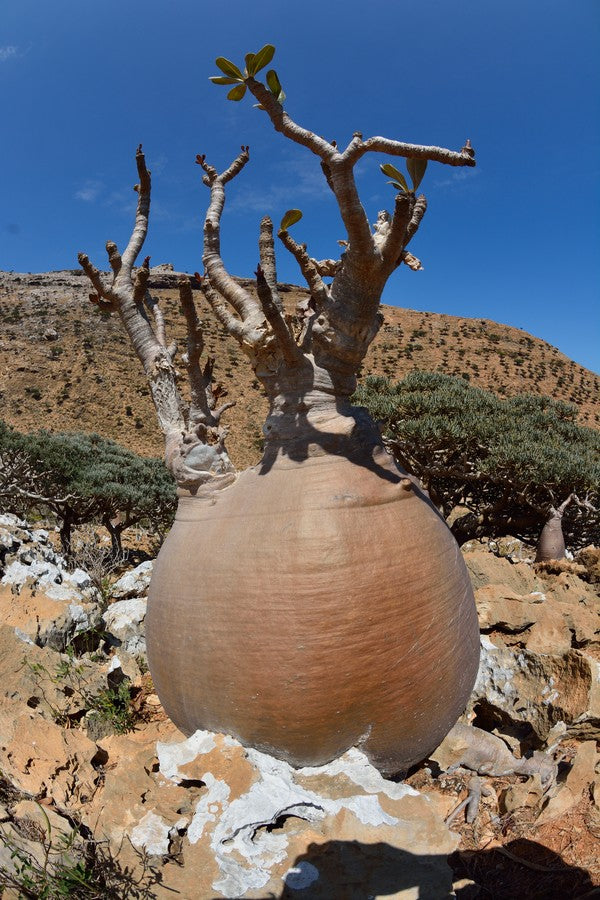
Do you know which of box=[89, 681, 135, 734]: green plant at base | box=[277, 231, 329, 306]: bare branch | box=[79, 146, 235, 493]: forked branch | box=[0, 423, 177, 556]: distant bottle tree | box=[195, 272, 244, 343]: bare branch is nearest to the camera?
box=[277, 231, 329, 306]: bare branch

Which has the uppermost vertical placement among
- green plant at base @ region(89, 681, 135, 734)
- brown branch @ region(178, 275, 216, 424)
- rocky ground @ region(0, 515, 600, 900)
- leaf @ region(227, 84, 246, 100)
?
leaf @ region(227, 84, 246, 100)

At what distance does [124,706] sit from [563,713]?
2.59 metres

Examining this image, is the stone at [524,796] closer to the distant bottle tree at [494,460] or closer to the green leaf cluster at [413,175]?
the green leaf cluster at [413,175]

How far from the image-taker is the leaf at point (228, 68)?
75.3 inches

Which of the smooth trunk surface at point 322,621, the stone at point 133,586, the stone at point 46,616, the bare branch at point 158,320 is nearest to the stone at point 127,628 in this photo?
the stone at point 46,616

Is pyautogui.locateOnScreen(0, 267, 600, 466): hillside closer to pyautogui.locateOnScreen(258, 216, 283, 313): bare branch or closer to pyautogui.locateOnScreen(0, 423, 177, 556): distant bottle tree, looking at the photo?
pyautogui.locateOnScreen(0, 423, 177, 556): distant bottle tree

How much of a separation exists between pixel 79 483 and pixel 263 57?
13825 mm

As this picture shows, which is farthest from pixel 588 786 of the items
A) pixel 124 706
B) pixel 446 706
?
pixel 124 706

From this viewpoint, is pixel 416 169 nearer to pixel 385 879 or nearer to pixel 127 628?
pixel 385 879

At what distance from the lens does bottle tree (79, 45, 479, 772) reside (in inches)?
84.7

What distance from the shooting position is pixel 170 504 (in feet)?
52.5

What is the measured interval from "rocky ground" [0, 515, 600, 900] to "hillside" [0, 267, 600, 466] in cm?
2261

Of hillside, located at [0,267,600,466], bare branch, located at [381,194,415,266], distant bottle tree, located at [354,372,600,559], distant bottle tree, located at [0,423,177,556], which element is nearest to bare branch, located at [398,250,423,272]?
bare branch, located at [381,194,415,266]

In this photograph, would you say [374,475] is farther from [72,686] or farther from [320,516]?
[72,686]
